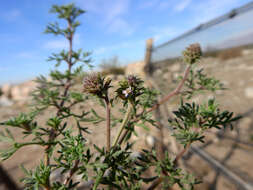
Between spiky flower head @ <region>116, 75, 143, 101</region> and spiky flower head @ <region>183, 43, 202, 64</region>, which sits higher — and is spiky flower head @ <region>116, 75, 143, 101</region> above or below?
below

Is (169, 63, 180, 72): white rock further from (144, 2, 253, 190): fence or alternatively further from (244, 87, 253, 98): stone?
(244, 87, 253, 98): stone

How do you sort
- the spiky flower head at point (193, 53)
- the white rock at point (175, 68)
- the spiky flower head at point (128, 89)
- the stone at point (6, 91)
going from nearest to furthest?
the spiky flower head at point (128, 89)
the spiky flower head at point (193, 53)
the white rock at point (175, 68)
the stone at point (6, 91)

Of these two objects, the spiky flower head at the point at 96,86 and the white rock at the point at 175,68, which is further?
the white rock at the point at 175,68

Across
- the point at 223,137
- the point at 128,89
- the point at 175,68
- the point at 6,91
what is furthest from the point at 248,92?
the point at 6,91

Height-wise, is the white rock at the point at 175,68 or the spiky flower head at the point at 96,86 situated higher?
the white rock at the point at 175,68

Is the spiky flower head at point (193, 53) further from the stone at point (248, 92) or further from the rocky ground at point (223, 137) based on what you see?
the stone at point (248, 92)

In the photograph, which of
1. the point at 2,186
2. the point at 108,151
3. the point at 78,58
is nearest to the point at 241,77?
the point at 78,58

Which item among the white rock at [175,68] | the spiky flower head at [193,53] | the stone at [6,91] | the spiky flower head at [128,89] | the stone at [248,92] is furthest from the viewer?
the stone at [6,91]

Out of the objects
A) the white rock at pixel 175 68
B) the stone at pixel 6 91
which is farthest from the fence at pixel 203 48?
the stone at pixel 6 91

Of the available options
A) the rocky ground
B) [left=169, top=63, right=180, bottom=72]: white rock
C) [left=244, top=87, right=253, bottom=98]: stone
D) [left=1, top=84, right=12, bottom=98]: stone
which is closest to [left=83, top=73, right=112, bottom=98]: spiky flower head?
the rocky ground

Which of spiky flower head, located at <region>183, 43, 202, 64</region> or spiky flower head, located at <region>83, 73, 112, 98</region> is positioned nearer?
spiky flower head, located at <region>83, 73, 112, 98</region>
